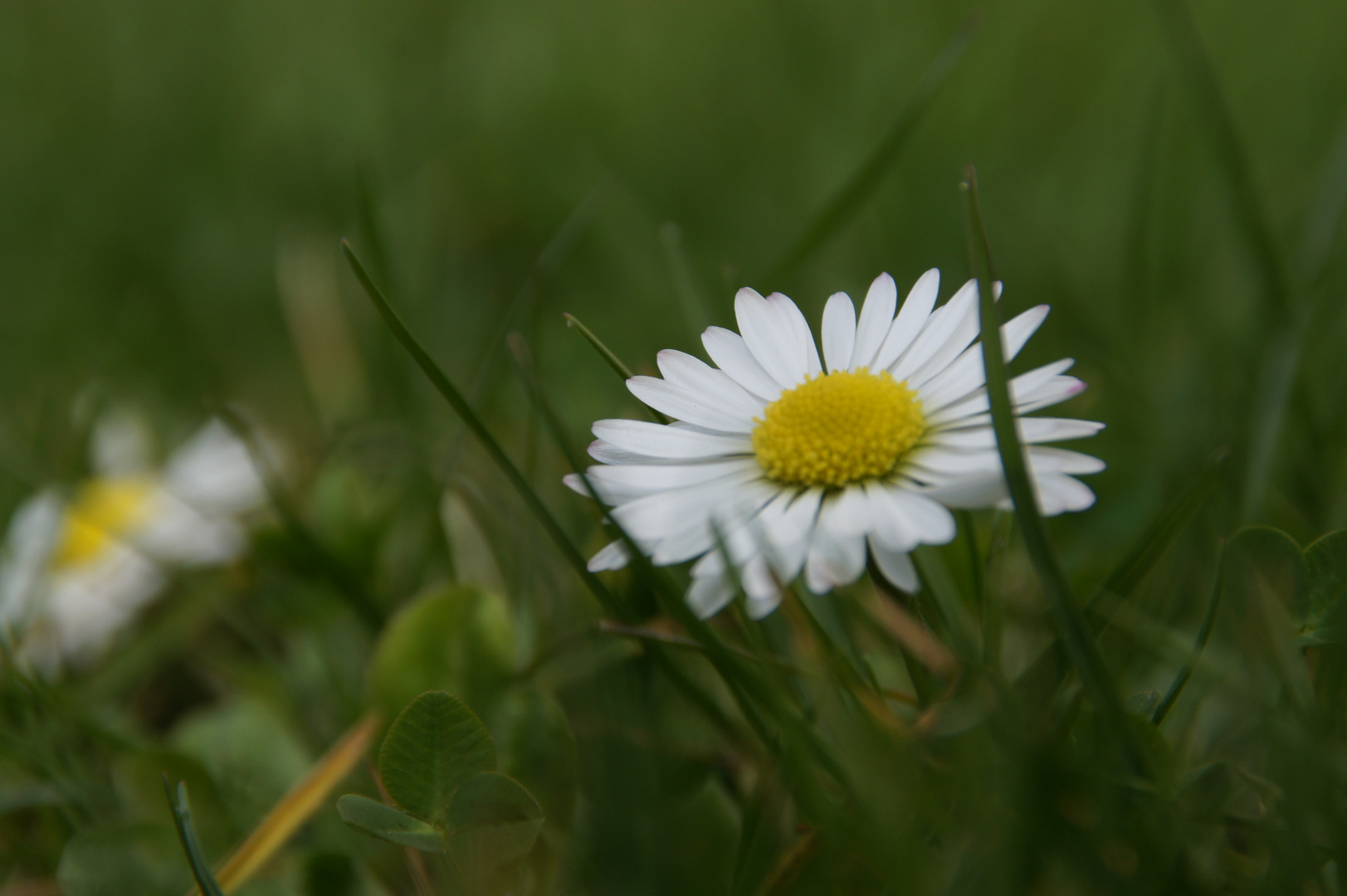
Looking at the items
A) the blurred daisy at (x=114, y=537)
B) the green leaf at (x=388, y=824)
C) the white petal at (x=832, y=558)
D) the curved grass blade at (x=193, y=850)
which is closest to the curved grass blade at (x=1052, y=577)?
the white petal at (x=832, y=558)

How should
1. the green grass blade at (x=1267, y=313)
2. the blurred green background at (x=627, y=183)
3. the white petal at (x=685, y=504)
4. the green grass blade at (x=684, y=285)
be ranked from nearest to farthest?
the white petal at (x=685, y=504), the green grass blade at (x=1267, y=313), the green grass blade at (x=684, y=285), the blurred green background at (x=627, y=183)

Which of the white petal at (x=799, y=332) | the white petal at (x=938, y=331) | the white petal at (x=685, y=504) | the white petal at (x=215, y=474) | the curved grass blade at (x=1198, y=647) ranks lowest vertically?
the curved grass blade at (x=1198, y=647)

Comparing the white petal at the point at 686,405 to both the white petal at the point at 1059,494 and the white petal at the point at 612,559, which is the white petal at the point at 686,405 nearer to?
the white petal at the point at 612,559

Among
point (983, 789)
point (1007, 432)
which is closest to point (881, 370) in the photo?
point (1007, 432)

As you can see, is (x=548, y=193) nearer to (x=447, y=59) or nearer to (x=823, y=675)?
(x=447, y=59)

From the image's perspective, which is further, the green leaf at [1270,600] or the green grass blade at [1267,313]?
the green grass blade at [1267,313]

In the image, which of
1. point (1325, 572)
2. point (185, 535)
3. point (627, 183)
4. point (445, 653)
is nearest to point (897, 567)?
point (1325, 572)
